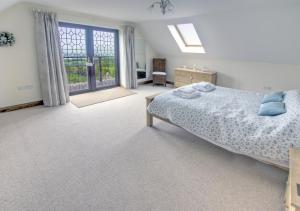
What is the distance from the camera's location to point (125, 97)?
5.36 meters

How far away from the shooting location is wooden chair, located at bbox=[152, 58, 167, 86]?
662 centimetres

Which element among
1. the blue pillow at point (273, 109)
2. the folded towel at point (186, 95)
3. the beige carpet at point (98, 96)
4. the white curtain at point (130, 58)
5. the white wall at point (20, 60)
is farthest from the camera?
the white curtain at point (130, 58)

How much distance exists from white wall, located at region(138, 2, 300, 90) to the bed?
1.53 m

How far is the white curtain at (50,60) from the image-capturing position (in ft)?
13.5

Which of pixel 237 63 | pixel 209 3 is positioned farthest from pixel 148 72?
pixel 209 3

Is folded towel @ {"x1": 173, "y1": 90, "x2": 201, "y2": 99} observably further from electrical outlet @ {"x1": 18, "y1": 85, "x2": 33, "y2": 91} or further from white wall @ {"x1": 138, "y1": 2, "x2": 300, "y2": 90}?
electrical outlet @ {"x1": 18, "y1": 85, "x2": 33, "y2": 91}

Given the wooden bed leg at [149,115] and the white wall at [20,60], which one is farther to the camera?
the white wall at [20,60]

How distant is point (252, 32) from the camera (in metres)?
4.11

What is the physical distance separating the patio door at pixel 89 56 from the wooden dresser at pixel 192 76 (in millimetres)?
2065

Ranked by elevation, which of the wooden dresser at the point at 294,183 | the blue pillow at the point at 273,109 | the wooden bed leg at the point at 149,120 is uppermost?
the blue pillow at the point at 273,109

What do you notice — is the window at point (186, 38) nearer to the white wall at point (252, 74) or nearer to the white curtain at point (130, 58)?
the white wall at point (252, 74)

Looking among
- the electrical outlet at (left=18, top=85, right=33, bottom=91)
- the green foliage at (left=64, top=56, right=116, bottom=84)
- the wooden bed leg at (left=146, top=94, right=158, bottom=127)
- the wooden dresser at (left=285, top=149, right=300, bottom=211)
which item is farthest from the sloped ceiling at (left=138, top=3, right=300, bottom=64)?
the electrical outlet at (left=18, top=85, right=33, bottom=91)

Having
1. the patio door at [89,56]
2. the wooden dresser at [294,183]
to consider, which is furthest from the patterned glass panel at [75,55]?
the wooden dresser at [294,183]

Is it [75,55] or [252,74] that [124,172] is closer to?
[75,55]
